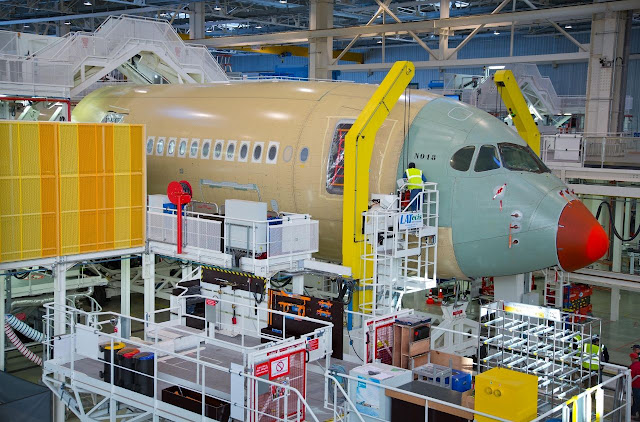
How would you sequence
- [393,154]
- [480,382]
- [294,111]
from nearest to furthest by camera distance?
[480,382] < [393,154] < [294,111]

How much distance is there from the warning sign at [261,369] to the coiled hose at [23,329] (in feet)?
37.4

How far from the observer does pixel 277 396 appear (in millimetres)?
13562

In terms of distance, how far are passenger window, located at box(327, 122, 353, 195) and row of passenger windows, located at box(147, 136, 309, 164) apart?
832mm

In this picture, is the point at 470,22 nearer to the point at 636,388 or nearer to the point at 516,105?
the point at 516,105

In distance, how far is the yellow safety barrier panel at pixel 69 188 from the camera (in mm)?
18219

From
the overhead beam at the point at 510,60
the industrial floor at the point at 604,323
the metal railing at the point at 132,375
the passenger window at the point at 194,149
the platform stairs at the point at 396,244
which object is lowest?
the industrial floor at the point at 604,323

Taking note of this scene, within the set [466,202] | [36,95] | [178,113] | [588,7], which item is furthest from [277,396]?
[588,7]

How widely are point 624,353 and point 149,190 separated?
17.3 m

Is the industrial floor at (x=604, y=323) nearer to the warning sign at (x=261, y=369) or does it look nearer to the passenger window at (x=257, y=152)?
the passenger window at (x=257, y=152)

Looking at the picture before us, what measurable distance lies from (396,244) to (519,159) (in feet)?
13.9

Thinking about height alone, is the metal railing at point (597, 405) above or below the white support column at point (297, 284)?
below

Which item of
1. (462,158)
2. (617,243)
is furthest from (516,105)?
(617,243)

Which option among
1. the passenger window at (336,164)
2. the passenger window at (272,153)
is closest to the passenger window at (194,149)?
the passenger window at (272,153)

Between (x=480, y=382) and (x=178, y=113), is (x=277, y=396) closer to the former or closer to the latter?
(x=480, y=382)
